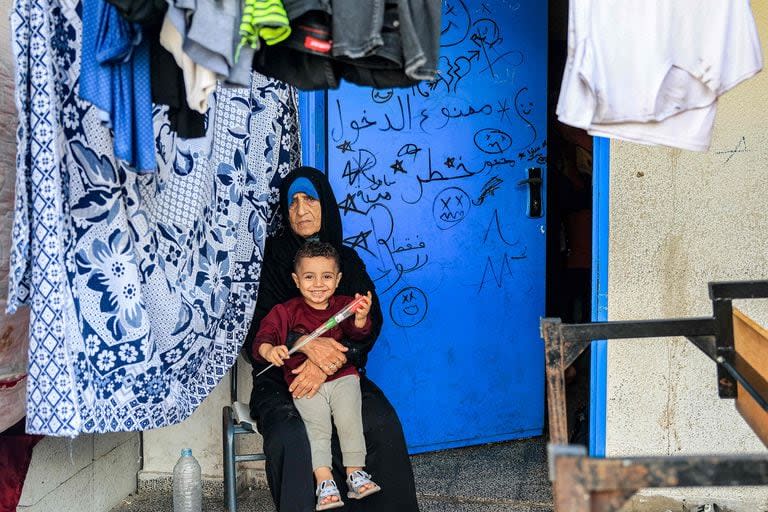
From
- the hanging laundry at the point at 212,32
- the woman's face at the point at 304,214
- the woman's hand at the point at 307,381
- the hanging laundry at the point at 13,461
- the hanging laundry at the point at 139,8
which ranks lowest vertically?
the hanging laundry at the point at 13,461

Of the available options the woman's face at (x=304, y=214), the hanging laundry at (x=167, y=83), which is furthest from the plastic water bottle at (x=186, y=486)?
the hanging laundry at (x=167, y=83)

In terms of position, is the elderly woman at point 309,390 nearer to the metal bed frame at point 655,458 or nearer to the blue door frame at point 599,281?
the blue door frame at point 599,281

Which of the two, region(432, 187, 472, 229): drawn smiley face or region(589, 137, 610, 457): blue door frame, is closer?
region(589, 137, 610, 457): blue door frame

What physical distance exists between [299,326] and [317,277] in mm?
212

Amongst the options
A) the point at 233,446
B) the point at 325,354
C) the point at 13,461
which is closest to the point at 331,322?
the point at 325,354

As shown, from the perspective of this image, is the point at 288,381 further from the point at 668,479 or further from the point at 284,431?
the point at 668,479

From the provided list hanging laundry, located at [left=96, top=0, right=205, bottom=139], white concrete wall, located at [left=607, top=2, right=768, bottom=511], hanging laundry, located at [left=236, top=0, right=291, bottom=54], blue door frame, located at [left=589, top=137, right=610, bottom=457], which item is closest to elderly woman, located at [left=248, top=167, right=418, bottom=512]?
blue door frame, located at [left=589, top=137, right=610, bottom=457]

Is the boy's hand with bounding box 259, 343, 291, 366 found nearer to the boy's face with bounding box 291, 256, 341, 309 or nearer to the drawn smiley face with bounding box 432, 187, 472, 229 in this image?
the boy's face with bounding box 291, 256, 341, 309

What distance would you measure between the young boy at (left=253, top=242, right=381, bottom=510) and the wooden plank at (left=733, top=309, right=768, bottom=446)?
1.42 m

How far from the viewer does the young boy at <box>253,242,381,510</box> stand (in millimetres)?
3113

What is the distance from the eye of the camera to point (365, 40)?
79.8 inches

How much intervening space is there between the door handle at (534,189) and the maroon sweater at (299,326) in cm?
120

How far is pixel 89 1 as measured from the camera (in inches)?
85.7

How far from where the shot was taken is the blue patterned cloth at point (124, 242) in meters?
2.43
